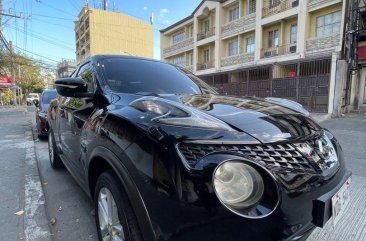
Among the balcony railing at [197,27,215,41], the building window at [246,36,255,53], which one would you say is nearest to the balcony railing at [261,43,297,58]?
the building window at [246,36,255,53]

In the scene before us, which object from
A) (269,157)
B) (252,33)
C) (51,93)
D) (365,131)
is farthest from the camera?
(252,33)

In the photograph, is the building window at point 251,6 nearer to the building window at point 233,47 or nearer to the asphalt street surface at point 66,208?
the building window at point 233,47

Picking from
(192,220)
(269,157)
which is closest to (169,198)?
(192,220)

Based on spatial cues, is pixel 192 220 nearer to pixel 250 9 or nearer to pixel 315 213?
pixel 315 213

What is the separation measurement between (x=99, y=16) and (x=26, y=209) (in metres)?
45.9

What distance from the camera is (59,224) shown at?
106 inches

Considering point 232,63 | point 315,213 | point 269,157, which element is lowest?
point 315,213

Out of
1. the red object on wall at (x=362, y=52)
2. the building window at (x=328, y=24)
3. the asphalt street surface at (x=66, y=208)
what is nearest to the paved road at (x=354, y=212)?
the asphalt street surface at (x=66, y=208)

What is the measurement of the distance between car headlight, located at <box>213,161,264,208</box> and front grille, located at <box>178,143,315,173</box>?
0.24 feet

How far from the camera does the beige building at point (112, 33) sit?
4419 centimetres

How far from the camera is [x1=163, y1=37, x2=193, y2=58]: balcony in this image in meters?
26.1

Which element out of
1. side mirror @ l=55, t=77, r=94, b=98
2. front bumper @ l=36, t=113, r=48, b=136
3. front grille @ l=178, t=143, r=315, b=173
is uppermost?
side mirror @ l=55, t=77, r=94, b=98

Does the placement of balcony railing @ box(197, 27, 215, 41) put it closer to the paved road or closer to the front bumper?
the front bumper

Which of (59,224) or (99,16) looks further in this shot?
(99,16)
